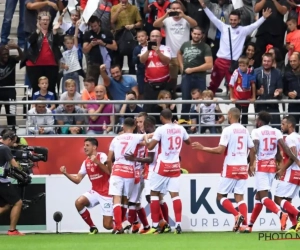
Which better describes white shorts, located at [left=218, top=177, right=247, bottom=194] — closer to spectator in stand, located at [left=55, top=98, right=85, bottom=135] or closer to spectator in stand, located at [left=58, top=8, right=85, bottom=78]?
spectator in stand, located at [left=55, top=98, right=85, bottom=135]

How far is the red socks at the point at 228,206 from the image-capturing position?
20.5 metres

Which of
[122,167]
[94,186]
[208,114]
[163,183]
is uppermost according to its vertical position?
[208,114]

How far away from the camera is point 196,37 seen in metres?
23.9

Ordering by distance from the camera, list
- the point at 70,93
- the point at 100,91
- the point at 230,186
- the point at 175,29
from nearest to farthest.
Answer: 1. the point at 230,186
2. the point at 100,91
3. the point at 70,93
4. the point at 175,29

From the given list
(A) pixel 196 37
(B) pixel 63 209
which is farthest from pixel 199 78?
(B) pixel 63 209

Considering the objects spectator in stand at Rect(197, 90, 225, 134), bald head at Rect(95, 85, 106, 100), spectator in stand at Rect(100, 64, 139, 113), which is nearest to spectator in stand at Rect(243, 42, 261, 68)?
spectator in stand at Rect(197, 90, 225, 134)

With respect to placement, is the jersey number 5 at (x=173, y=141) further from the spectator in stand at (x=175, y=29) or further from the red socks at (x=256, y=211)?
the spectator in stand at (x=175, y=29)

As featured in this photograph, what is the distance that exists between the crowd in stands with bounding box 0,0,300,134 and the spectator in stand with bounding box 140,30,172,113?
0.02 m

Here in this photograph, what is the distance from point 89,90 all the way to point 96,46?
1.16 metres

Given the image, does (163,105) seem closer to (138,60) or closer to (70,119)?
(138,60)

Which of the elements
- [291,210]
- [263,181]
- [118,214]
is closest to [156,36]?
[263,181]

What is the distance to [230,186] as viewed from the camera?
67.8 ft

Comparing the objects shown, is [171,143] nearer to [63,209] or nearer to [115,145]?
[115,145]

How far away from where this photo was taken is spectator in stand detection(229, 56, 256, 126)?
920 inches
